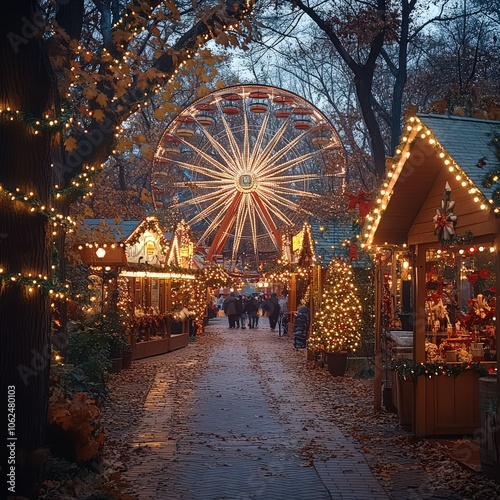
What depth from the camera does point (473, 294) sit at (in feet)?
49.2

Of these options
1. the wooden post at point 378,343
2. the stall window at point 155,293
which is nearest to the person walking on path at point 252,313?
the stall window at point 155,293

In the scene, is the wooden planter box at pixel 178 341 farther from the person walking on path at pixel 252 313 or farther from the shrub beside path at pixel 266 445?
the person walking on path at pixel 252 313

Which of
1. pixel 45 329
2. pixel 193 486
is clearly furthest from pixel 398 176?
pixel 45 329

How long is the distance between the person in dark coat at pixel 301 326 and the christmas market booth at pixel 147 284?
161 inches

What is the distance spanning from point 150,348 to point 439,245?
47.3 feet

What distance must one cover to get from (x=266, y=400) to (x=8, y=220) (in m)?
8.88

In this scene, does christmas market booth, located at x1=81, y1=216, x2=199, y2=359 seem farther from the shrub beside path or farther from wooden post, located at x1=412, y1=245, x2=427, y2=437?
wooden post, located at x1=412, y1=245, x2=427, y2=437

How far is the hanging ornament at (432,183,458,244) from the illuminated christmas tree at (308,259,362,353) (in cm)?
933

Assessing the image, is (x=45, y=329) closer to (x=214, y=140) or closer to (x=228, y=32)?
(x=228, y=32)

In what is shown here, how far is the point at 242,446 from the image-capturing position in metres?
10.1

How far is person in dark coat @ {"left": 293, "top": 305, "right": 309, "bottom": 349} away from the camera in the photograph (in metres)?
25.7

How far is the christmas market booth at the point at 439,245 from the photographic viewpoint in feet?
28.3

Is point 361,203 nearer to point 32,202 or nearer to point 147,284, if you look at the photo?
point 32,202

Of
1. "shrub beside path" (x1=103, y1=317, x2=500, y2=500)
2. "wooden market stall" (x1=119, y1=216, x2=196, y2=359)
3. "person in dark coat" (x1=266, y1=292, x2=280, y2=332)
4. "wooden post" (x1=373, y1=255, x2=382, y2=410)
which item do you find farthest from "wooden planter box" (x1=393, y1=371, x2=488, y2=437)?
"person in dark coat" (x1=266, y1=292, x2=280, y2=332)
